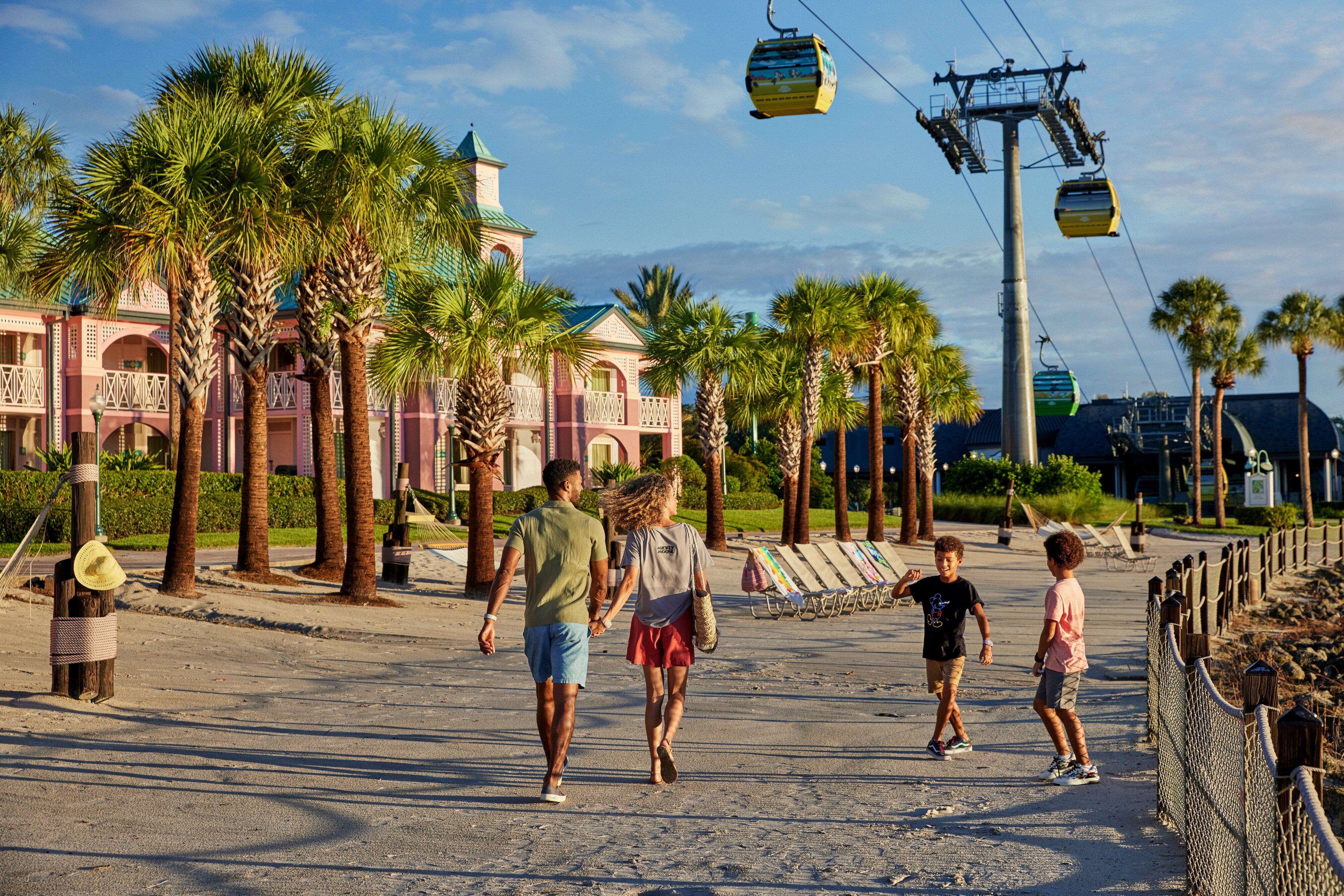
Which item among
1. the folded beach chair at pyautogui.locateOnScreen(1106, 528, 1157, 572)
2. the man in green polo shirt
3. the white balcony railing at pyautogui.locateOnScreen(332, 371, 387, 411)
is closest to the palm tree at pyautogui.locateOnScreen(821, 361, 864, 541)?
the folded beach chair at pyautogui.locateOnScreen(1106, 528, 1157, 572)

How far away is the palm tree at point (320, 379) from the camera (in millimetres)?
17438

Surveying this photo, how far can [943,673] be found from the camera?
7.29 metres

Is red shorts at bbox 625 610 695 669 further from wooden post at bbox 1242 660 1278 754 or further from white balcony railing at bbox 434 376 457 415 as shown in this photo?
white balcony railing at bbox 434 376 457 415

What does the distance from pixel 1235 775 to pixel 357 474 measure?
544 inches

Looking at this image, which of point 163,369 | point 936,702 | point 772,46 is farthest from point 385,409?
point 936,702

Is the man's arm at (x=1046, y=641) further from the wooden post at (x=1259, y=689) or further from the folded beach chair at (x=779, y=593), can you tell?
the folded beach chair at (x=779, y=593)

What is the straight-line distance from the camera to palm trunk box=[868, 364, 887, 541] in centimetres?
3102

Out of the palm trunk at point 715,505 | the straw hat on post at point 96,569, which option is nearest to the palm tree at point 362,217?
the straw hat on post at point 96,569

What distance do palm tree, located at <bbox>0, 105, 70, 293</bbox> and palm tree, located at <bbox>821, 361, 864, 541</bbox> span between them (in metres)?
18.3

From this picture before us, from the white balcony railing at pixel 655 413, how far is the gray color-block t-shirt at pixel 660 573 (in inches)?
1399

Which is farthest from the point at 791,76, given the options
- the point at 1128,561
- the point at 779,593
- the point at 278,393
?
the point at 278,393

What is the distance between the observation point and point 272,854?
526cm

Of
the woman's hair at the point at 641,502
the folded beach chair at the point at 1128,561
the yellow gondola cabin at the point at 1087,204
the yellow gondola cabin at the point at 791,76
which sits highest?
the yellow gondola cabin at the point at 1087,204

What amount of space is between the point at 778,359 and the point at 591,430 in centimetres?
1253
